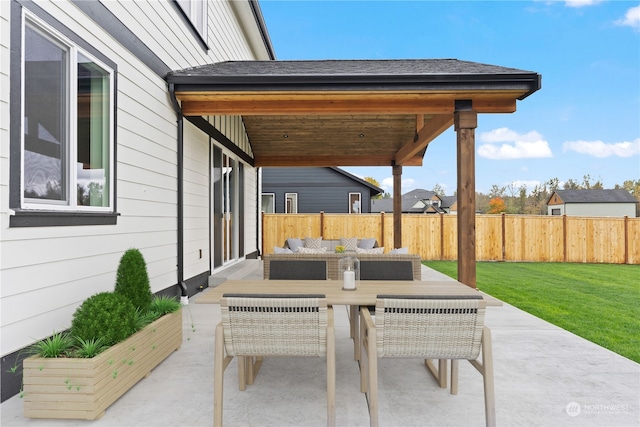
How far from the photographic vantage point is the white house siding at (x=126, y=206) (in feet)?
7.47

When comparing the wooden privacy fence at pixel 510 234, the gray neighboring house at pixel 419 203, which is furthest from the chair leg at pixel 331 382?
the gray neighboring house at pixel 419 203

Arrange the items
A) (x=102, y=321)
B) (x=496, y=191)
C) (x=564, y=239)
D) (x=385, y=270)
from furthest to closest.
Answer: (x=496, y=191) < (x=564, y=239) < (x=385, y=270) < (x=102, y=321)

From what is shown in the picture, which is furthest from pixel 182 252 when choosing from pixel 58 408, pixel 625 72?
pixel 625 72

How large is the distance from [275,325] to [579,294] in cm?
644

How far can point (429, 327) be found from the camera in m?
2.01

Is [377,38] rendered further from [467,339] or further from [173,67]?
[467,339]

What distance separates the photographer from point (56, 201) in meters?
2.65

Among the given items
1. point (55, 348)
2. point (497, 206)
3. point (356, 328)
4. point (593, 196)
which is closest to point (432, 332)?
point (356, 328)

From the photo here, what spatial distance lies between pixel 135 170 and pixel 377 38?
28.0 meters

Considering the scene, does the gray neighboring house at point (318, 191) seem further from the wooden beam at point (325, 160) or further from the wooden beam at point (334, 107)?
the wooden beam at point (334, 107)

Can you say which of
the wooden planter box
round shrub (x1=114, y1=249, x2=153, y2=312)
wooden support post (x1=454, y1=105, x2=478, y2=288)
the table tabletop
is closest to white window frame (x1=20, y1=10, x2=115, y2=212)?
round shrub (x1=114, y1=249, x2=153, y2=312)

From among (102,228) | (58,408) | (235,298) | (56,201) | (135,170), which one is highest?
(135,170)

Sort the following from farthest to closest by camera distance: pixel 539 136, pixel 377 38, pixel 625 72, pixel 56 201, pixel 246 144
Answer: pixel 539 136 < pixel 625 72 < pixel 377 38 < pixel 246 144 < pixel 56 201

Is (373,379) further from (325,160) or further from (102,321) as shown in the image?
(325,160)
